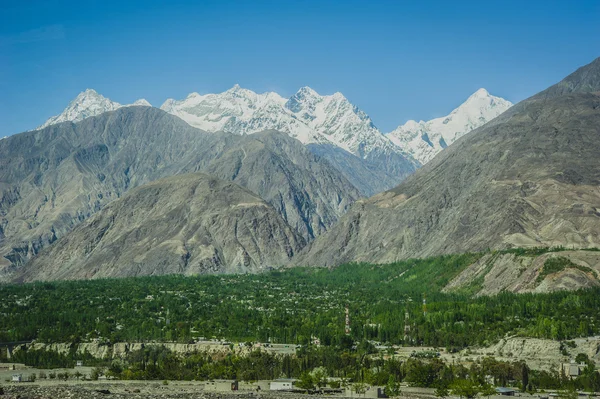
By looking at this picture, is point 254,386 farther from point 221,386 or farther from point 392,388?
point 392,388

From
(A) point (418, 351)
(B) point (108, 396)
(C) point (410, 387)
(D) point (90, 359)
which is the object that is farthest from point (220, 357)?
(B) point (108, 396)

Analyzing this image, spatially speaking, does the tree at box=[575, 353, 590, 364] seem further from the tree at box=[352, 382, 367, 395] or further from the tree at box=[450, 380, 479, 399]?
the tree at box=[352, 382, 367, 395]

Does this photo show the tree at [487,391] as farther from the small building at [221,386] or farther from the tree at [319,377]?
the small building at [221,386]

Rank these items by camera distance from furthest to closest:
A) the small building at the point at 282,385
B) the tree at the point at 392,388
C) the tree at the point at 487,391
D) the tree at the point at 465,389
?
the small building at the point at 282,385 → the tree at the point at 392,388 → the tree at the point at 487,391 → the tree at the point at 465,389

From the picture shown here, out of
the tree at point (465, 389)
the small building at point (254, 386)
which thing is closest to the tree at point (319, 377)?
the small building at point (254, 386)

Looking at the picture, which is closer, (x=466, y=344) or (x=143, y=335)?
(x=466, y=344)

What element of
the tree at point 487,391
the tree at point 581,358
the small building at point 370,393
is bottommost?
the small building at point 370,393

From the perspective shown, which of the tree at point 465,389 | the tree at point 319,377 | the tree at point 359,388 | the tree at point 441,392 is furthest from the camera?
the tree at point 319,377

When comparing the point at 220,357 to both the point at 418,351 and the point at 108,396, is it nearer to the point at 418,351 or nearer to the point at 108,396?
the point at 418,351
